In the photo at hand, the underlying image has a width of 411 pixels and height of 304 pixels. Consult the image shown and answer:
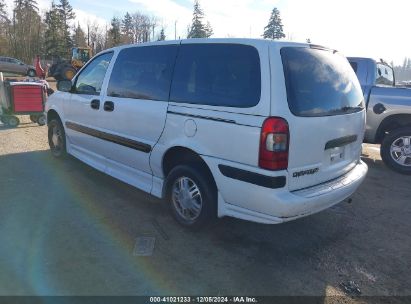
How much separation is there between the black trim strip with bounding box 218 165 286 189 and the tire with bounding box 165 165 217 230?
378 millimetres

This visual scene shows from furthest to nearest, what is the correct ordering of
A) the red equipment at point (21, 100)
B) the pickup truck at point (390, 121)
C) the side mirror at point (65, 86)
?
the red equipment at point (21, 100) → the pickup truck at point (390, 121) → the side mirror at point (65, 86)

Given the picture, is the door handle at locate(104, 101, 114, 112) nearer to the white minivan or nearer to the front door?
the white minivan

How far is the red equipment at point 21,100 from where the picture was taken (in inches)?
364

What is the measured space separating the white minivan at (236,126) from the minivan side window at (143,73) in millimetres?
14

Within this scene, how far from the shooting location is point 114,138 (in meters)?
4.72

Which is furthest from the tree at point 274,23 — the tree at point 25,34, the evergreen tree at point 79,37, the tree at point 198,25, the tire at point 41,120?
the tire at point 41,120

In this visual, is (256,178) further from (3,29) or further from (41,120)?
(3,29)

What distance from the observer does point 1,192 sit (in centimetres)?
488

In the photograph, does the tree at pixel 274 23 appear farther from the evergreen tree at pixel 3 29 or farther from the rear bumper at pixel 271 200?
the rear bumper at pixel 271 200

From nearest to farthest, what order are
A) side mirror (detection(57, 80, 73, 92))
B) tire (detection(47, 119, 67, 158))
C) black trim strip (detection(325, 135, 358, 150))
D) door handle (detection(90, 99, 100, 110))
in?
black trim strip (detection(325, 135, 358, 150)), door handle (detection(90, 99, 100, 110)), side mirror (detection(57, 80, 73, 92)), tire (detection(47, 119, 67, 158))

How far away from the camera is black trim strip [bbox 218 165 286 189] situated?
3.11 metres

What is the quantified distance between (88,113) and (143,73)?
4.33ft

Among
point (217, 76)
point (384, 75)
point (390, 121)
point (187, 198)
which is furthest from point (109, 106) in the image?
point (384, 75)

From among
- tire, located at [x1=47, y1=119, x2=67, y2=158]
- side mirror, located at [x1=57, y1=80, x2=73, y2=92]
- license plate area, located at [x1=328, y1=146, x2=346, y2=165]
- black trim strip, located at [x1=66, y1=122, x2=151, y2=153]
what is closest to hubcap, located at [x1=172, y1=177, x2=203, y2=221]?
black trim strip, located at [x1=66, y1=122, x2=151, y2=153]
